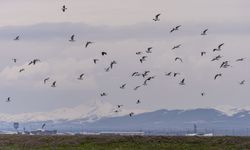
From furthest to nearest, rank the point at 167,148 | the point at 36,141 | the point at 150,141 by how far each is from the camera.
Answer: the point at 36,141 → the point at 150,141 → the point at 167,148

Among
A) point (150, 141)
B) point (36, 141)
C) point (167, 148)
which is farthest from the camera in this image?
point (36, 141)

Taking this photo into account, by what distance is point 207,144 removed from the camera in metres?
89.9

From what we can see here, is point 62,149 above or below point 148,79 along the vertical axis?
below

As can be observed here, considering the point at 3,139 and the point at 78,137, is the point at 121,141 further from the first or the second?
the point at 3,139

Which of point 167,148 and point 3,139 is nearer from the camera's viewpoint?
point 167,148

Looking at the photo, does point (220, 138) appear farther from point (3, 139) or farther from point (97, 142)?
point (3, 139)

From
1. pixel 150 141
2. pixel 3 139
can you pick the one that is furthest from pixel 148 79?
pixel 3 139

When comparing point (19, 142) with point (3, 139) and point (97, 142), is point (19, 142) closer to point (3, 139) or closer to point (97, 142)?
point (3, 139)

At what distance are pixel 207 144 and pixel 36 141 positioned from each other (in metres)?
25.8

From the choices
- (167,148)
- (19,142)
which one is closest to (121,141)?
(167,148)

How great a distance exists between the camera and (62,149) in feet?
294

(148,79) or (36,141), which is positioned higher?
(148,79)

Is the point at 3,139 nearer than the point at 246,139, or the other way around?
the point at 246,139

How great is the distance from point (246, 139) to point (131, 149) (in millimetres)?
15439
